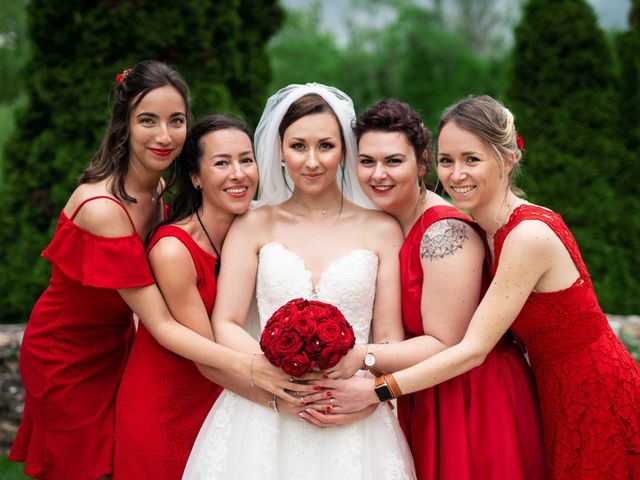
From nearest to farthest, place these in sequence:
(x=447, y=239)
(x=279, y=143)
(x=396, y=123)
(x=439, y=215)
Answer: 1. (x=447, y=239)
2. (x=439, y=215)
3. (x=396, y=123)
4. (x=279, y=143)

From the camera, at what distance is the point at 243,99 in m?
7.23

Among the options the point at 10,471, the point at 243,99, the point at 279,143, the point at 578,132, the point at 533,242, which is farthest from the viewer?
the point at 578,132

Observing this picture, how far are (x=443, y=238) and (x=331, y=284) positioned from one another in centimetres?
64

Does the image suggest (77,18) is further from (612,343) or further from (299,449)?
(612,343)

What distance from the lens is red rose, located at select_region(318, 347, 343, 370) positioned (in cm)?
304

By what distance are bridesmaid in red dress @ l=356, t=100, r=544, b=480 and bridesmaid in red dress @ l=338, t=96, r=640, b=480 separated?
14cm

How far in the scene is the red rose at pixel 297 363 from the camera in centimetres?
305

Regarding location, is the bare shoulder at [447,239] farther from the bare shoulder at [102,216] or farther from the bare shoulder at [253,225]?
the bare shoulder at [102,216]

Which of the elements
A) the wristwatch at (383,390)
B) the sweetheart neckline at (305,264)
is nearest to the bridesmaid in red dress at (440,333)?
the wristwatch at (383,390)

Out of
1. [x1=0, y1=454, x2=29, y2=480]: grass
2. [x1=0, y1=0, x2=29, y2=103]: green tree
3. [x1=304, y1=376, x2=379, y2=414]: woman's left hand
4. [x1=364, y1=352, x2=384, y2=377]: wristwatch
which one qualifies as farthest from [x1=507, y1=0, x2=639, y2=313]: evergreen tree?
[x1=0, y1=0, x2=29, y2=103]: green tree

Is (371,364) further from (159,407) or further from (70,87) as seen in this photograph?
(70,87)

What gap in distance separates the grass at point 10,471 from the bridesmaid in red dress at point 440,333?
11.2 ft

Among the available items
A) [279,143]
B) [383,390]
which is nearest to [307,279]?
[383,390]

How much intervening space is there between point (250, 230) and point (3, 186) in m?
4.01
